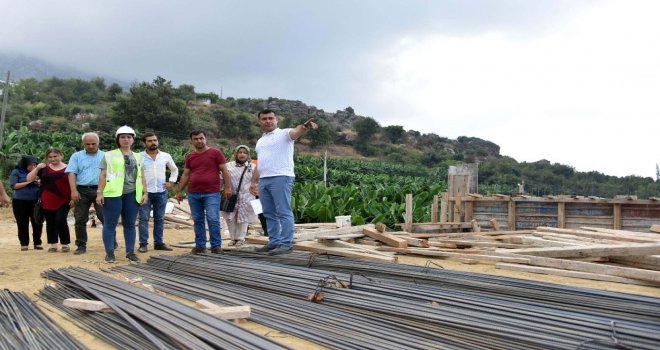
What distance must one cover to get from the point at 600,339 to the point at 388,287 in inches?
66.4

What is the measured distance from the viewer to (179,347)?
3.03 m

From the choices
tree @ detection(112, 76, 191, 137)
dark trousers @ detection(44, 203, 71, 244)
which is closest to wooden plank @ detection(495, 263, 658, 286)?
dark trousers @ detection(44, 203, 71, 244)

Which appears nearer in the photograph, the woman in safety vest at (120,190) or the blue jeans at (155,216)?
the woman in safety vest at (120,190)

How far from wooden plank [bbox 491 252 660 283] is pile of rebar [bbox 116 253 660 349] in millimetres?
1283

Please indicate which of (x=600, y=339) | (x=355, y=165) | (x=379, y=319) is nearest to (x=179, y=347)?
(x=379, y=319)

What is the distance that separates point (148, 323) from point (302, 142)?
54090mm

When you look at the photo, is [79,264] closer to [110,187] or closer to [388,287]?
[110,187]

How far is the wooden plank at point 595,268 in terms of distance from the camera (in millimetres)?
5020

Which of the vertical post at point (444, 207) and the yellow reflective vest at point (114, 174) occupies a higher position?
the yellow reflective vest at point (114, 174)

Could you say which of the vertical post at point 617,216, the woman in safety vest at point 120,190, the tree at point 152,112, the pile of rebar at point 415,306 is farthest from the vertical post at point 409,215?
the tree at point 152,112

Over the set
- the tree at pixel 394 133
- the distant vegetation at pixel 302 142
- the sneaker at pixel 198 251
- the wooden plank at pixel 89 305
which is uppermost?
the tree at pixel 394 133

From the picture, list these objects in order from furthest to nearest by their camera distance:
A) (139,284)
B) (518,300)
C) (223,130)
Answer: (223,130), (139,284), (518,300)

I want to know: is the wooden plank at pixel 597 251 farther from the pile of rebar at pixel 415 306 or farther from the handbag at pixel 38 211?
the handbag at pixel 38 211

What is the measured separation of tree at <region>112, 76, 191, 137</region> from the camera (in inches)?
1554
